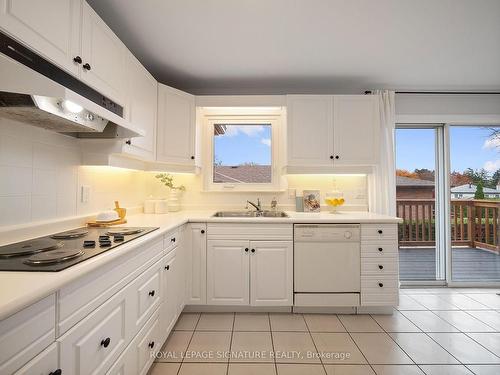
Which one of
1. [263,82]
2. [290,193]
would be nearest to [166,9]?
[263,82]

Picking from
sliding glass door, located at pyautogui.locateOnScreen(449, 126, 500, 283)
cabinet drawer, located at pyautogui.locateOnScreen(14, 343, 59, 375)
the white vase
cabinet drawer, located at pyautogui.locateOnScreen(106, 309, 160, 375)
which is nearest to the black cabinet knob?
cabinet drawer, located at pyautogui.locateOnScreen(106, 309, 160, 375)

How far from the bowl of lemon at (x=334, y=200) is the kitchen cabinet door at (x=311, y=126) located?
1.29ft

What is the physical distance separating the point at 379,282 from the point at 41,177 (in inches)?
108

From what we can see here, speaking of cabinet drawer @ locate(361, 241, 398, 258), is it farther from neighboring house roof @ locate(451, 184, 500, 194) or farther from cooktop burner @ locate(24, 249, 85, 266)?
cooktop burner @ locate(24, 249, 85, 266)

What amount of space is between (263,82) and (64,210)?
7.33ft

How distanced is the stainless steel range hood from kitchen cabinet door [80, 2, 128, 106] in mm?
95

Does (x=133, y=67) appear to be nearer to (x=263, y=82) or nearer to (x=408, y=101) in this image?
(x=263, y=82)

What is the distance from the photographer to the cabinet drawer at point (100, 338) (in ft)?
2.74

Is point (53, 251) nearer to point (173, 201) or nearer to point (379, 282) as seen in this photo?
point (173, 201)

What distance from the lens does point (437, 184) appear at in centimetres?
313

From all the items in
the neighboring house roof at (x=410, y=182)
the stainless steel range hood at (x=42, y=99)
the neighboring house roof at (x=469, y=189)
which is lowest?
the neighboring house roof at (x=469, y=189)

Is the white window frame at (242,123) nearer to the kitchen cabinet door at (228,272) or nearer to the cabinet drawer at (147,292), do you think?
the kitchen cabinet door at (228,272)

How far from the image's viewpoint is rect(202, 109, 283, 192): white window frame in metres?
2.92

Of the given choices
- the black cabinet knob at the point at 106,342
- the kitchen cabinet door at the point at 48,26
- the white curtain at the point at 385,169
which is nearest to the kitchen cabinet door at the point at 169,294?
the black cabinet knob at the point at 106,342
